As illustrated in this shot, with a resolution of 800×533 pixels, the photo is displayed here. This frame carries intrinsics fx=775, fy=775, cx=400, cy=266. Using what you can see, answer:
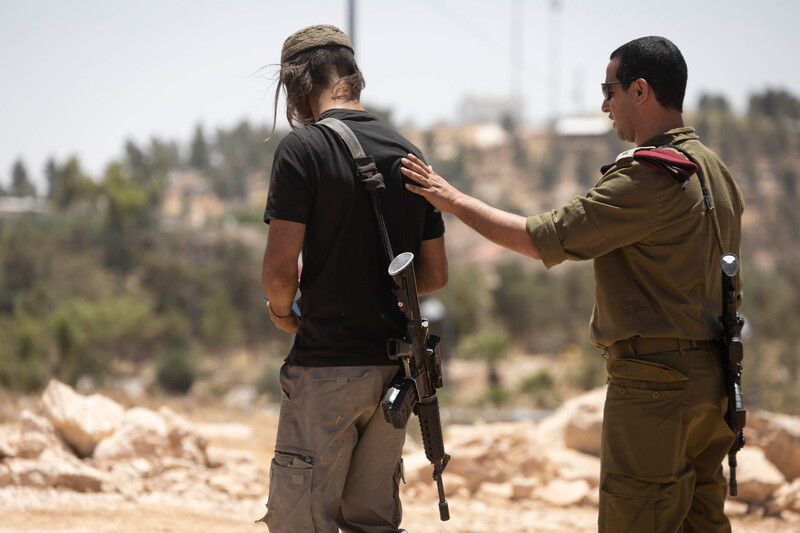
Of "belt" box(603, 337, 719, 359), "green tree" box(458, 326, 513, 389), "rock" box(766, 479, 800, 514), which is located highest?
"belt" box(603, 337, 719, 359)

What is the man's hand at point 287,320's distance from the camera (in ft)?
8.86

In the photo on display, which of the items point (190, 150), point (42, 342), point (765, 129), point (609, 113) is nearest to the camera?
point (609, 113)

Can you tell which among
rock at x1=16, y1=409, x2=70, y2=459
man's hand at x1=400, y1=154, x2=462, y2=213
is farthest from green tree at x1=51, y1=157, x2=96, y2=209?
man's hand at x1=400, y1=154, x2=462, y2=213

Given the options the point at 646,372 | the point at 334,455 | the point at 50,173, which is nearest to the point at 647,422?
the point at 646,372

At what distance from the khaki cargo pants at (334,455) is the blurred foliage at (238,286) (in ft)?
43.1

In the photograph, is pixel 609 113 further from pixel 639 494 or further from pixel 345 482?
pixel 345 482

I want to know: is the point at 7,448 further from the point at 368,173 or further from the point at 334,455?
the point at 368,173

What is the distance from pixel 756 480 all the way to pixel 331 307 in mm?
4151

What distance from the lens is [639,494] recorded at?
104 inches

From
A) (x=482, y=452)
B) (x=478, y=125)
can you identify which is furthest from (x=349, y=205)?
(x=478, y=125)

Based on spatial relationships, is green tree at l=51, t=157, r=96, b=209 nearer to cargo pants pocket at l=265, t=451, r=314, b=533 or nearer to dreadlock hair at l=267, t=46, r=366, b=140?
dreadlock hair at l=267, t=46, r=366, b=140

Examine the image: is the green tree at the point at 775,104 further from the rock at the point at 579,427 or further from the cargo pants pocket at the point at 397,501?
the cargo pants pocket at the point at 397,501

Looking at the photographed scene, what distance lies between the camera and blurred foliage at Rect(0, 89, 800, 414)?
26031mm

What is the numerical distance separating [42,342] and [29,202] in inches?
1799
